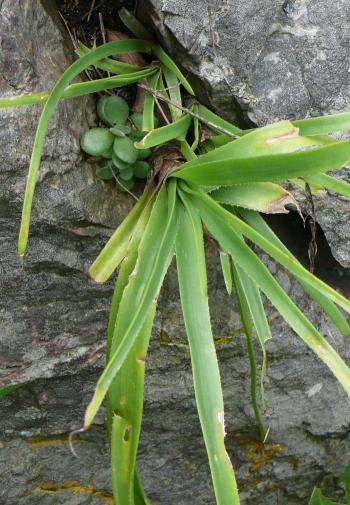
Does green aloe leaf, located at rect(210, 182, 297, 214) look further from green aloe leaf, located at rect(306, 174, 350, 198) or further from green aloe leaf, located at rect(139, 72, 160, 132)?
green aloe leaf, located at rect(139, 72, 160, 132)

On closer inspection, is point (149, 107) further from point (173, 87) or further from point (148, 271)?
point (148, 271)

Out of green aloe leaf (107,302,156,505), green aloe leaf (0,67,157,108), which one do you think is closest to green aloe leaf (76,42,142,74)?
green aloe leaf (0,67,157,108)

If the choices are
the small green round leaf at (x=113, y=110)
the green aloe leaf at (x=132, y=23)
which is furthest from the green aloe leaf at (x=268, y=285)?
the green aloe leaf at (x=132, y=23)

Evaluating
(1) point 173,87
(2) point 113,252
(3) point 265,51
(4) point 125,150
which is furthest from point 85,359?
(3) point 265,51

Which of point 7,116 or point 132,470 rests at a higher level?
point 7,116

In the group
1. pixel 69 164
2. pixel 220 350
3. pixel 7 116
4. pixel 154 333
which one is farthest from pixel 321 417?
pixel 7 116

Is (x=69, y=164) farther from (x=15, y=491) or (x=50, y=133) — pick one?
(x=15, y=491)
